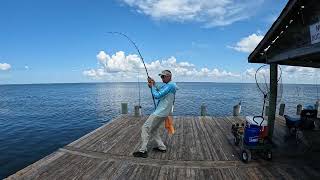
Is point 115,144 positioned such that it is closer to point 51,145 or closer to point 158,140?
point 158,140

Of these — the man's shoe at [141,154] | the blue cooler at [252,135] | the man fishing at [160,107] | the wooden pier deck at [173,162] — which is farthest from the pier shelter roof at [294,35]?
the man's shoe at [141,154]

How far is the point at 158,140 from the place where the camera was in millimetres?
9094

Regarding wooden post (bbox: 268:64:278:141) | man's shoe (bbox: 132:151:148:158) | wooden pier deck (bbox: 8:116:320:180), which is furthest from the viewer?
wooden post (bbox: 268:64:278:141)

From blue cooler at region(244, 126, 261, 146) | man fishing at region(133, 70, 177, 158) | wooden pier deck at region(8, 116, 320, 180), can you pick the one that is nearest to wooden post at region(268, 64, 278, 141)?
wooden pier deck at region(8, 116, 320, 180)

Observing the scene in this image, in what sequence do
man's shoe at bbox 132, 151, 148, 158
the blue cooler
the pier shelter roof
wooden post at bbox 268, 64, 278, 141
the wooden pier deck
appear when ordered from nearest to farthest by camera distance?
the pier shelter roof, the wooden pier deck, the blue cooler, man's shoe at bbox 132, 151, 148, 158, wooden post at bbox 268, 64, 278, 141

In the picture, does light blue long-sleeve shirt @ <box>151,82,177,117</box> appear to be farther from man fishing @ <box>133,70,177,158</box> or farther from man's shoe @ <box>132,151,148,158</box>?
man's shoe @ <box>132,151,148,158</box>

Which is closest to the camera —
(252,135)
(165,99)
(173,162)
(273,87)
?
(252,135)

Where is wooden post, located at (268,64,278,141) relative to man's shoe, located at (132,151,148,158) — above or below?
above

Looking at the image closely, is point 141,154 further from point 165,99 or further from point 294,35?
point 294,35

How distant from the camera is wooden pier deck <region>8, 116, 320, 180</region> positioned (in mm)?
7000

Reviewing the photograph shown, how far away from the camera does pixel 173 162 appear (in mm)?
7938

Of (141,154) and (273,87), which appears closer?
(141,154)

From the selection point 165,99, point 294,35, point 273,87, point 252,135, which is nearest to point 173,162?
point 165,99

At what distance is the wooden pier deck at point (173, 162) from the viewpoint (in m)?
7.00
